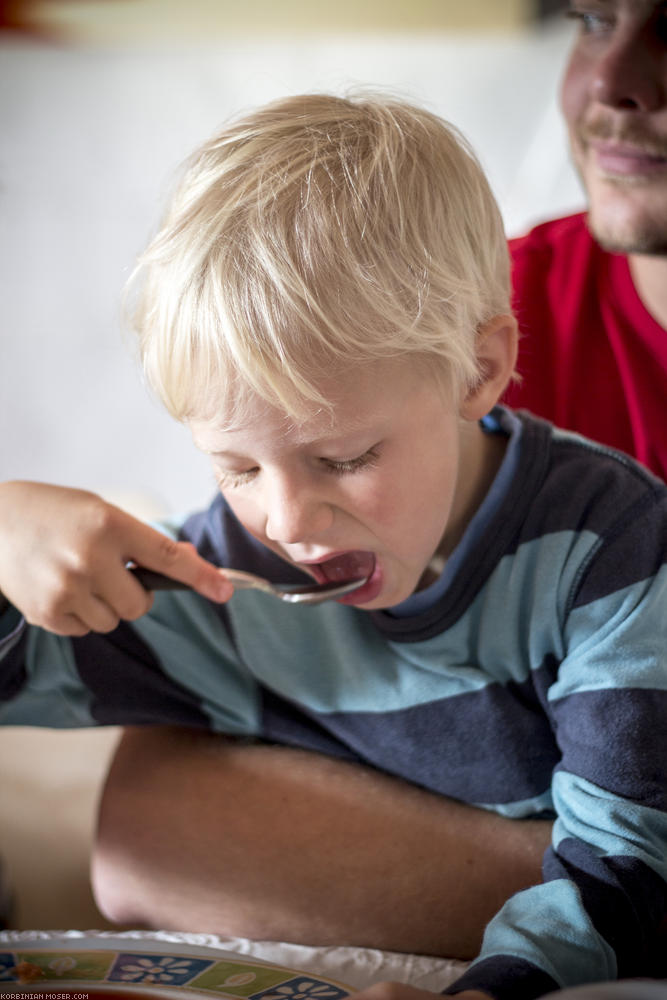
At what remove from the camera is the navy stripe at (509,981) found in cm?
62

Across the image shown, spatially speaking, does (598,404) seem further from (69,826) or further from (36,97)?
(36,97)

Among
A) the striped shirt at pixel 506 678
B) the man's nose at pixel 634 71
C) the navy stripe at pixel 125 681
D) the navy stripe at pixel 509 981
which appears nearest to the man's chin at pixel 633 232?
the man's nose at pixel 634 71

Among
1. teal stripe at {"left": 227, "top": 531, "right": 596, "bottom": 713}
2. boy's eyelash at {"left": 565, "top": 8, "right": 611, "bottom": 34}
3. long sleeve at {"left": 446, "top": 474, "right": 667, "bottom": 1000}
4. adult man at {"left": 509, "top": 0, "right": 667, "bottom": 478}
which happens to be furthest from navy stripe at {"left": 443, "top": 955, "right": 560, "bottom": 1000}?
boy's eyelash at {"left": 565, "top": 8, "right": 611, "bottom": 34}

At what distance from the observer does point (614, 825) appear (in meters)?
0.70

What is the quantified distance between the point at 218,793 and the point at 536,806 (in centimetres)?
27

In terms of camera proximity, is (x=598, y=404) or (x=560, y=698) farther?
(x=598, y=404)

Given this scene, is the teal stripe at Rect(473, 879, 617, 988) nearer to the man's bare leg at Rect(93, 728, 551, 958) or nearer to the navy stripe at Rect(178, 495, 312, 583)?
the man's bare leg at Rect(93, 728, 551, 958)

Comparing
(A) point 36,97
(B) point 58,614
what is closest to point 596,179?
(B) point 58,614

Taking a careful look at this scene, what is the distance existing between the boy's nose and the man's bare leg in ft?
0.89

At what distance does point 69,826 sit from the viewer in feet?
3.69

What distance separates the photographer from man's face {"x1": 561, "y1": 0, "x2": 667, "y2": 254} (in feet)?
3.51

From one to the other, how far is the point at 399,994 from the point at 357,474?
34cm

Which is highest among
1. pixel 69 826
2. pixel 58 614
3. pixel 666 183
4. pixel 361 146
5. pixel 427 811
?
pixel 361 146

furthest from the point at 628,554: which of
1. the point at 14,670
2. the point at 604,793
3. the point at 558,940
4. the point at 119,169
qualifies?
the point at 119,169
